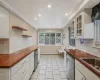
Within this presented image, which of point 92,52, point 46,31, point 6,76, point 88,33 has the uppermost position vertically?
point 46,31

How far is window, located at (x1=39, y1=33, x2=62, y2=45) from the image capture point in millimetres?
9734

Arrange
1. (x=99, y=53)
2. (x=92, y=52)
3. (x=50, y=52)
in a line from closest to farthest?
(x=99, y=53) < (x=92, y=52) < (x=50, y=52)

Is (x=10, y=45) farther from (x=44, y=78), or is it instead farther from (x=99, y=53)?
(x=99, y=53)

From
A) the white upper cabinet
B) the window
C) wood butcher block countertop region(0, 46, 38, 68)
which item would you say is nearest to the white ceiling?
the white upper cabinet

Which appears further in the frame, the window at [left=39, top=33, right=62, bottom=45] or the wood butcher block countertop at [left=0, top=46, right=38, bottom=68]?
the window at [left=39, top=33, right=62, bottom=45]

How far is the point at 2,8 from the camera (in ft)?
9.14

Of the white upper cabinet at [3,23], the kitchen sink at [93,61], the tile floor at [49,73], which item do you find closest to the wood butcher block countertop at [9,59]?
the white upper cabinet at [3,23]

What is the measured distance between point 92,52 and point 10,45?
251 centimetres

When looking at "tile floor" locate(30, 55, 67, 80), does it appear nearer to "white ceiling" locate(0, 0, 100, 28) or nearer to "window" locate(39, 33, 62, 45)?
"white ceiling" locate(0, 0, 100, 28)

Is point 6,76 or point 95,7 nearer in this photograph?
point 6,76

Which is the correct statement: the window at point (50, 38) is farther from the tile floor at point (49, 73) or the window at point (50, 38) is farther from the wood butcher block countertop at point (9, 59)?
the wood butcher block countertop at point (9, 59)

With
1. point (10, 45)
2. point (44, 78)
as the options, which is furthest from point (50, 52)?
point (10, 45)

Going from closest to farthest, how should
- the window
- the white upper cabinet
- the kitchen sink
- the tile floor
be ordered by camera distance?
the kitchen sink
the white upper cabinet
the tile floor
the window

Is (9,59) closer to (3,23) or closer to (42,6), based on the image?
(3,23)
